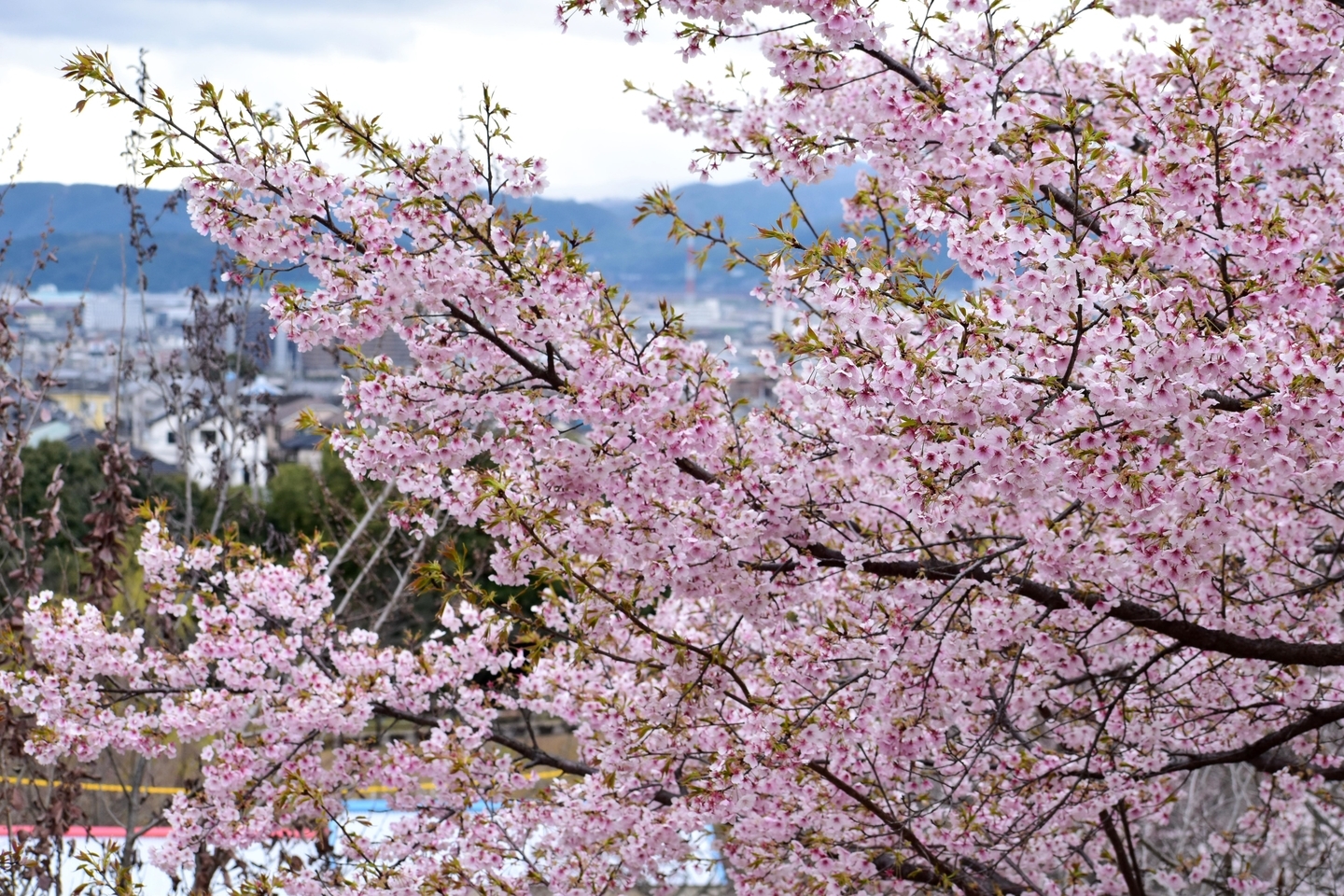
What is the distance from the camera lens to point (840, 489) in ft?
13.3

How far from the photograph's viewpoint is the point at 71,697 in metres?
4.78

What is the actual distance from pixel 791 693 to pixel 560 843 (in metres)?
1.08

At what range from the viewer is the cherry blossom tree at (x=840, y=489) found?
107 inches

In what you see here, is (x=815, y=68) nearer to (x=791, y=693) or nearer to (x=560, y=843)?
(x=791, y=693)

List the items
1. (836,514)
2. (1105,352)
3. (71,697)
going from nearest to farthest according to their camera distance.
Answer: (1105,352) < (836,514) < (71,697)

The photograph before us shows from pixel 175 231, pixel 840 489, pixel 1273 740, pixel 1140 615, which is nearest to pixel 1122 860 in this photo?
pixel 1273 740

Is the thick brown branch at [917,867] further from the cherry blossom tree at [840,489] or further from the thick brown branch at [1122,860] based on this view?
the thick brown branch at [1122,860]

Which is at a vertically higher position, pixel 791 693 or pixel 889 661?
pixel 889 661

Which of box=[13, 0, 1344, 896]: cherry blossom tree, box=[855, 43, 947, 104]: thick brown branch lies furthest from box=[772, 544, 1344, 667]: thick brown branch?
box=[855, 43, 947, 104]: thick brown branch

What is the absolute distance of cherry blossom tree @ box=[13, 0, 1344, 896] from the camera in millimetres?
2717

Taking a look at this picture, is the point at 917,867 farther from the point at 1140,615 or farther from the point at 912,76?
the point at 912,76

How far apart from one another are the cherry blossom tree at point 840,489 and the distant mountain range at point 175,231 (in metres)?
0.24

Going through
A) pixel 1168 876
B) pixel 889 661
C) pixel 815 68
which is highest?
pixel 815 68

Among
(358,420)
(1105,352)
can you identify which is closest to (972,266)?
(1105,352)
